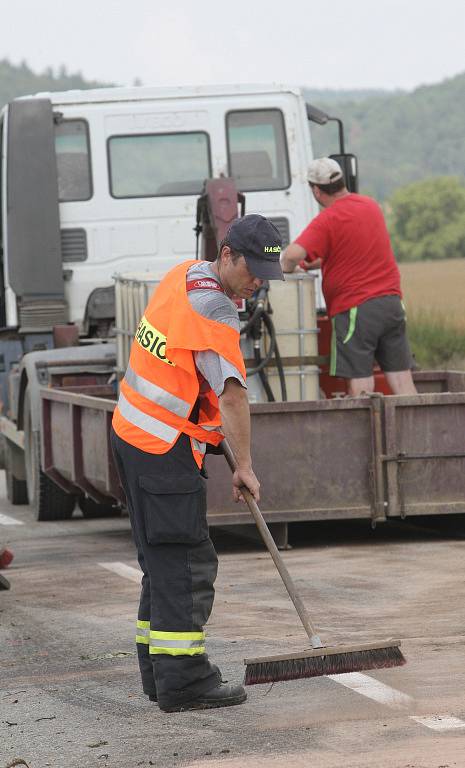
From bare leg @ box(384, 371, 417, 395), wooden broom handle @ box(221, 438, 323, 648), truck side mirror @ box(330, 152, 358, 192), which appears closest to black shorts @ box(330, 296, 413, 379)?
bare leg @ box(384, 371, 417, 395)

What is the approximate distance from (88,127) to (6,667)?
22.9 ft

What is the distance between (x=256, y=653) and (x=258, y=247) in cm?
182

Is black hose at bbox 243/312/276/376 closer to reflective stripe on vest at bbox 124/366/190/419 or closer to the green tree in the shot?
reflective stripe on vest at bbox 124/366/190/419

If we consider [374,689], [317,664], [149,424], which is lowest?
[374,689]

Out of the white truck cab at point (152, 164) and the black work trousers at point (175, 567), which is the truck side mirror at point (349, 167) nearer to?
the white truck cab at point (152, 164)

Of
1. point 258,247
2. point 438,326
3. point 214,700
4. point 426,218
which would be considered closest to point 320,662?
point 214,700

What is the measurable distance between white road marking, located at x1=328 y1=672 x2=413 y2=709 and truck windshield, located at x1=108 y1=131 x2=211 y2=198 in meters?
7.36

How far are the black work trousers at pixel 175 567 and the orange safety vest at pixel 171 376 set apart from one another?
61 mm

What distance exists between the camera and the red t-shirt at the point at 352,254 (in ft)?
33.5

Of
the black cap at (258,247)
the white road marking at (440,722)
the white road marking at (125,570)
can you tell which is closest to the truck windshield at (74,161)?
the white road marking at (125,570)

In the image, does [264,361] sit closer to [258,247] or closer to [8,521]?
[8,521]

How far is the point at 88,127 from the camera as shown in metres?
12.9

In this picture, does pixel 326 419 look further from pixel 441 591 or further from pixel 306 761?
pixel 306 761

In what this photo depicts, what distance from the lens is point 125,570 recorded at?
9.38m
